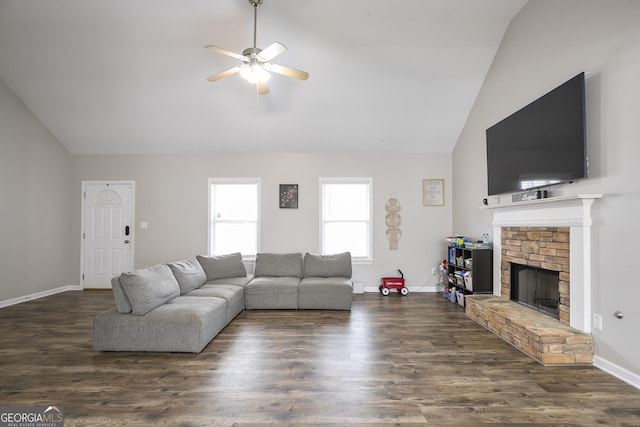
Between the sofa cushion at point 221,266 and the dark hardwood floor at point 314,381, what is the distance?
136cm

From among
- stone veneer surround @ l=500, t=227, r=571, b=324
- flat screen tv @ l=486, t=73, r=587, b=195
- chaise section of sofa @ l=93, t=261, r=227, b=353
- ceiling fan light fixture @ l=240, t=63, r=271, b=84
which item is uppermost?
ceiling fan light fixture @ l=240, t=63, r=271, b=84

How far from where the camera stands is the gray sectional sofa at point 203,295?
3.07m

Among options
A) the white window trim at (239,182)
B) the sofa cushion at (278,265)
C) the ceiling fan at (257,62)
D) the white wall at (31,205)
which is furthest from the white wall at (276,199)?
the ceiling fan at (257,62)

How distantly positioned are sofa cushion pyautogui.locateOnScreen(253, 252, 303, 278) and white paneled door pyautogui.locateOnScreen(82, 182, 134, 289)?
2686 mm

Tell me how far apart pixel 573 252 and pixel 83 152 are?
7.70 metres

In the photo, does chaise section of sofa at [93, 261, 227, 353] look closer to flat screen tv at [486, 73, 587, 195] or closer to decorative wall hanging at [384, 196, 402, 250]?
decorative wall hanging at [384, 196, 402, 250]

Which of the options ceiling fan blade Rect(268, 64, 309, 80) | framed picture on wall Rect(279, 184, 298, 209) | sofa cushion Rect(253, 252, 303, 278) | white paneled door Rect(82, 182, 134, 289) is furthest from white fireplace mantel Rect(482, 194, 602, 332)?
white paneled door Rect(82, 182, 134, 289)

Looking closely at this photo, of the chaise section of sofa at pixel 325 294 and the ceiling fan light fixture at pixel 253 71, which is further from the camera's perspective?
the chaise section of sofa at pixel 325 294

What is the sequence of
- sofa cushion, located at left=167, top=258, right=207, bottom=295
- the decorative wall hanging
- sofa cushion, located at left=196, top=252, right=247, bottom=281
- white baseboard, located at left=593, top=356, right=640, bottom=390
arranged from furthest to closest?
the decorative wall hanging, sofa cushion, located at left=196, top=252, right=247, bottom=281, sofa cushion, located at left=167, top=258, right=207, bottom=295, white baseboard, located at left=593, top=356, right=640, bottom=390

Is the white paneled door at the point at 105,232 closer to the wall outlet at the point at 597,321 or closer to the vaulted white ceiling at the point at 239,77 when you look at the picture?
the vaulted white ceiling at the point at 239,77

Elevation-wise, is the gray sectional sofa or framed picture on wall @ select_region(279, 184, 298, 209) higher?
framed picture on wall @ select_region(279, 184, 298, 209)

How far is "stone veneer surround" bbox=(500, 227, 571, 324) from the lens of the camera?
305 cm

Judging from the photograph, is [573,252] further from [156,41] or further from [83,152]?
[83,152]

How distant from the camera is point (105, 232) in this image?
5.96 metres
